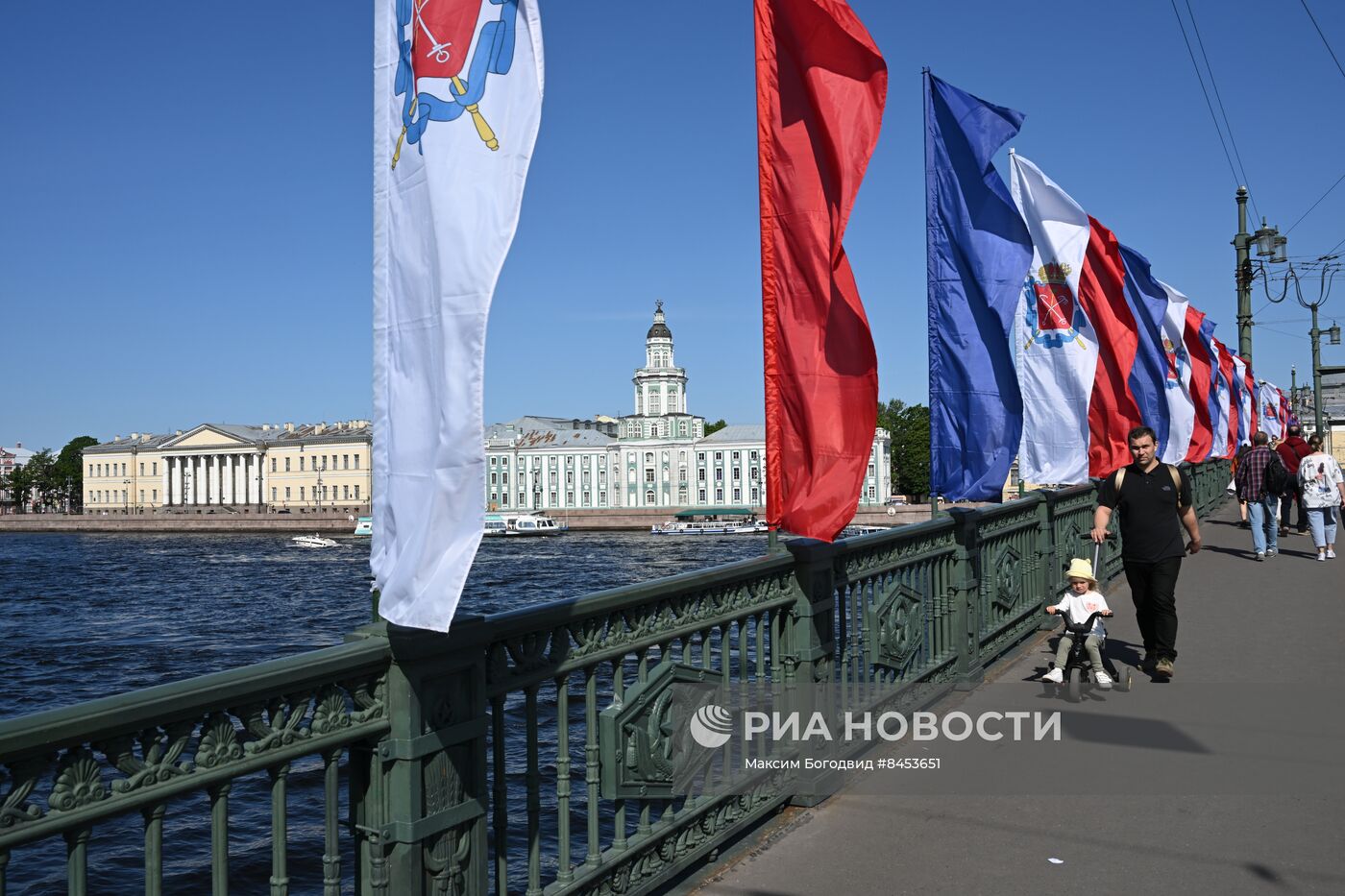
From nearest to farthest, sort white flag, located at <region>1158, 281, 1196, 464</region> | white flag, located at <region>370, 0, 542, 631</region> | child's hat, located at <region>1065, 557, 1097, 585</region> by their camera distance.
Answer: white flag, located at <region>370, 0, 542, 631</region> → child's hat, located at <region>1065, 557, 1097, 585</region> → white flag, located at <region>1158, 281, 1196, 464</region>

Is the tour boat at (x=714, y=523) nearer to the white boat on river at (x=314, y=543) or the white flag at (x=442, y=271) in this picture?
the white boat on river at (x=314, y=543)

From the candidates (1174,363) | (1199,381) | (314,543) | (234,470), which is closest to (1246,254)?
(1199,381)

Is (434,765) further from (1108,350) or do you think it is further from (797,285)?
(1108,350)

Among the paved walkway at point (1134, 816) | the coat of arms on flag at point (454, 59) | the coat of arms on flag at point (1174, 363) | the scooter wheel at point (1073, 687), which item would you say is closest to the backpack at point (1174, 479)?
the paved walkway at point (1134, 816)

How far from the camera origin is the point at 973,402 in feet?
24.3

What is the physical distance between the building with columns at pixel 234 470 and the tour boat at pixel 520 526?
26964 millimetres

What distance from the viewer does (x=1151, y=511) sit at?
7641 mm

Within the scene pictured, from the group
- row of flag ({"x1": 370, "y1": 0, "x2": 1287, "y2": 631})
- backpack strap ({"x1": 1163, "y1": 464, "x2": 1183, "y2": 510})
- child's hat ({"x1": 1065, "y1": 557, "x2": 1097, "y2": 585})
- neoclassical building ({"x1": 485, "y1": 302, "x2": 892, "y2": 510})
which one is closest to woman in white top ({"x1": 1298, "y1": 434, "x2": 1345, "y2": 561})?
row of flag ({"x1": 370, "y1": 0, "x2": 1287, "y2": 631})

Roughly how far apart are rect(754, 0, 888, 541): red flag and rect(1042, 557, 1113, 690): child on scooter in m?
2.67

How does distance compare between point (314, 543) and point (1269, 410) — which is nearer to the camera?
point (1269, 410)

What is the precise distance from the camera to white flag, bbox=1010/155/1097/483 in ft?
31.7

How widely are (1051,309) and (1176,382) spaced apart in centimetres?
729

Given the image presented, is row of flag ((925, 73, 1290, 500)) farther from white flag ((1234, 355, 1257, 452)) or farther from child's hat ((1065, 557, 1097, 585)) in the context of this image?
white flag ((1234, 355, 1257, 452))

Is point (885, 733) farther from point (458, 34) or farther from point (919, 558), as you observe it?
point (458, 34)
